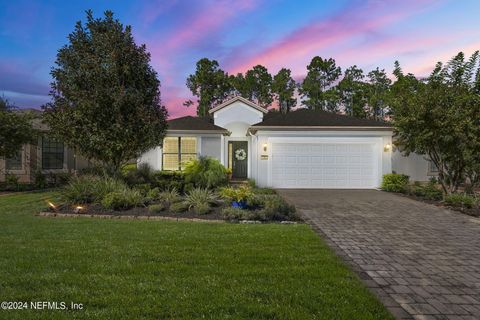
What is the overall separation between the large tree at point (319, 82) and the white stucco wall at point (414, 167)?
20.7m

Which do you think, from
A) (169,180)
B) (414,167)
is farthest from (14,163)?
(414,167)

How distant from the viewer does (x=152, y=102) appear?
37.8ft

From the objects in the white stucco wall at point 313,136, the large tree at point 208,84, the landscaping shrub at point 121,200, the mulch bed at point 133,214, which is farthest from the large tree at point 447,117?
the large tree at point 208,84

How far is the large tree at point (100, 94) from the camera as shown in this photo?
1023 centimetres

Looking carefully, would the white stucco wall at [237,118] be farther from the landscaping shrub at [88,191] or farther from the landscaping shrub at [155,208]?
the landscaping shrub at [155,208]

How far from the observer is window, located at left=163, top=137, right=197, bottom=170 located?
17.8 m

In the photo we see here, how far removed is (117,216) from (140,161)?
9.32m

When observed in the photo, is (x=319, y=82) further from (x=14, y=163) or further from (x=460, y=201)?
(x=14, y=163)

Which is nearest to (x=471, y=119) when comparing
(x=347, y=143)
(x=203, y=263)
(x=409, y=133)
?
(x=409, y=133)

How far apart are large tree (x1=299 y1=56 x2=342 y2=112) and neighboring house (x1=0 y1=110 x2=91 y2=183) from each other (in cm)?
2703

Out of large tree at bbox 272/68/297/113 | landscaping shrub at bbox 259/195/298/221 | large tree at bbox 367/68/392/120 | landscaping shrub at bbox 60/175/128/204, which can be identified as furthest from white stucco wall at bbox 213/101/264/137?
large tree at bbox 367/68/392/120

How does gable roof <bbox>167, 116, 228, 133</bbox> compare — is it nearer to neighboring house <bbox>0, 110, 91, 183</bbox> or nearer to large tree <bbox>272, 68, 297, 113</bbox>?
neighboring house <bbox>0, 110, 91, 183</bbox>

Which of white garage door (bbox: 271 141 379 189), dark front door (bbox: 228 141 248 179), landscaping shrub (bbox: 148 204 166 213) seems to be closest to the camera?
landscaping shrub (bbox: 148 204 166 213)

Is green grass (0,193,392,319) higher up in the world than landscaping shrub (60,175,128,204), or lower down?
lower down
